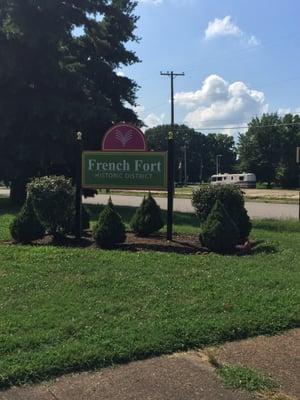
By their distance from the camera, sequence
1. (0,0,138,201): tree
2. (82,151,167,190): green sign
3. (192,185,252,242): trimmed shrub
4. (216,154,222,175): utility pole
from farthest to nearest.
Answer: (216,154,222,175): utility pole, (0,0,138,201): tree, (82,151,167,190): green sign, (192,185,252,242): trimmed shrub

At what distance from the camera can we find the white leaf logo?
1195 cm

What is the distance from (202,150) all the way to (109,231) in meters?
129

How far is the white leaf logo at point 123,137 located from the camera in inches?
470

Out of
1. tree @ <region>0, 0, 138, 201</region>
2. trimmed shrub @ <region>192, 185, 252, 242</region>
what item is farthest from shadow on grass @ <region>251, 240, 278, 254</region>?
tree @ <region>0, 0, 138, 201</region>

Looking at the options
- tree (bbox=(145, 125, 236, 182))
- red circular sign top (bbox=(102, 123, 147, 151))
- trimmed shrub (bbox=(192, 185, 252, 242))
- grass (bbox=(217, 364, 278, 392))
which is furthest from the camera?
tree (bbox=(145, 125, 236, 182))

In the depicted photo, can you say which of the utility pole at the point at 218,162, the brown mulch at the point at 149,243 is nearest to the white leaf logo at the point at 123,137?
the brown mulch at the point at 149,243

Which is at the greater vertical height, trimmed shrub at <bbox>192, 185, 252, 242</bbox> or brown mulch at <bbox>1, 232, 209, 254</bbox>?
trimmed shrub at <bbox>192, 185, 252, 242</bbox>

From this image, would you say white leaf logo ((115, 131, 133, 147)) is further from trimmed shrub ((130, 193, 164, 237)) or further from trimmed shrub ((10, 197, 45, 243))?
trimmed shrub ((10, 197, 45, 243))

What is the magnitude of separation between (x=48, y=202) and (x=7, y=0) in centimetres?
1243

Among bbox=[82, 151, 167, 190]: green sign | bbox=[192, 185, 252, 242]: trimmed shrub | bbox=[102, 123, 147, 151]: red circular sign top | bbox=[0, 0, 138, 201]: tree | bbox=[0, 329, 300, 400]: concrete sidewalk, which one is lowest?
bbox=[0, 329, 300, 400]: concrete sidewalk

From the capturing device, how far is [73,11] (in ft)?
70.0

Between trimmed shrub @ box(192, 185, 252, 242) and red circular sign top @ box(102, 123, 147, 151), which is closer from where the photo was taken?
trimmed shrub @ box(192, 185, 252, 242)

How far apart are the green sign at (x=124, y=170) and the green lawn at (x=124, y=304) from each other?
2261mm

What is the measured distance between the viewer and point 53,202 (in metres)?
10.0
